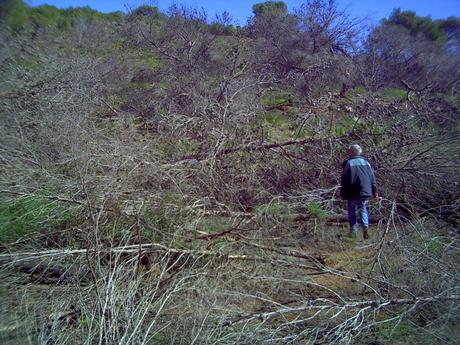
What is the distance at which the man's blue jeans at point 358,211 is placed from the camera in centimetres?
554

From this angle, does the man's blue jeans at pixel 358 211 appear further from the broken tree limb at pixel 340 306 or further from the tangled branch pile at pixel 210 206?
the broken tree limb at pixel 340 306

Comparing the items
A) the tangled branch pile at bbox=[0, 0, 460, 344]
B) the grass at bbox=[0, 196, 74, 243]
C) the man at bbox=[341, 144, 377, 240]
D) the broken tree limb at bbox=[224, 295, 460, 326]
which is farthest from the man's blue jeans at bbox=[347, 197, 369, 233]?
the grass at bbox=[0, 196, 74, 243]

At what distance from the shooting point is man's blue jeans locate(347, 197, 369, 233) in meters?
5.54

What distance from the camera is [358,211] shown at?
5641 mm

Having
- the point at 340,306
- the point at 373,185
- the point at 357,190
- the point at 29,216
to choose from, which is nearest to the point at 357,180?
the point at 357,190

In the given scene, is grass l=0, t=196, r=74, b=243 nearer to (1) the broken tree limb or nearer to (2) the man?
(1) the broken tree limb

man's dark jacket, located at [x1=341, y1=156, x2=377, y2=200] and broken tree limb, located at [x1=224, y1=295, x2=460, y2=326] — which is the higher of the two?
man's dark jacket, located at [x1=341, y1=156, x2=377, y2=200]

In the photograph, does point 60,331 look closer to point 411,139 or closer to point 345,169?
point 345,169

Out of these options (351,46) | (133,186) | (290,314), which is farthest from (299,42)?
(290,314)

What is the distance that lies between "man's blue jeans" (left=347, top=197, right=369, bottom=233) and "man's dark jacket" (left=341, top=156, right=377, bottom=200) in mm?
69

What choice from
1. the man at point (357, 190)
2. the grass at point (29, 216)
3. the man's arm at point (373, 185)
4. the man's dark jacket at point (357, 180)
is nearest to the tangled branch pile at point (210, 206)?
the grass at point (29, 216)

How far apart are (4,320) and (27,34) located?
6.35 m

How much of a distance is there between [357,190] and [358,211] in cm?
30

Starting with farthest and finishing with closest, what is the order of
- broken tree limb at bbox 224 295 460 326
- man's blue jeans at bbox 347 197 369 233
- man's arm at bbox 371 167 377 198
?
1. man's arm at bbox 371 167 377 198
2. man's blue jeans at bbox 347 197 369 233
3. broken tree limb at bbox 224 295 460 326
